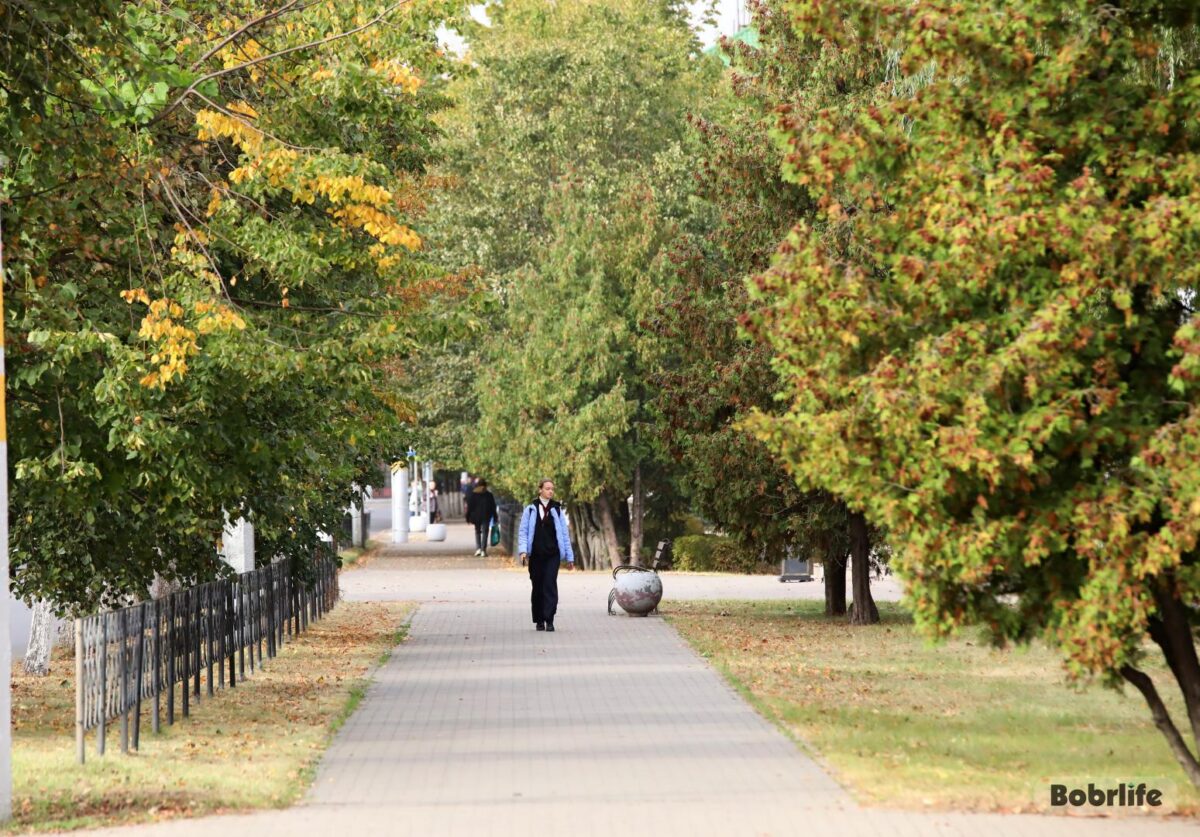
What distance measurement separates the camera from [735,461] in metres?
22.3

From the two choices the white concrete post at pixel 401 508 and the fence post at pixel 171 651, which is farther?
the white concrete post at pixel 401 508

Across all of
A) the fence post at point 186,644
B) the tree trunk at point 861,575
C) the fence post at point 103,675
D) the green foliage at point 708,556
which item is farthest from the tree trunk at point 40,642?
the green foliage at point 708,556

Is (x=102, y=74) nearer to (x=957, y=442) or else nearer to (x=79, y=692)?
(x=79, y=692)

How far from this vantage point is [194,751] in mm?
12008

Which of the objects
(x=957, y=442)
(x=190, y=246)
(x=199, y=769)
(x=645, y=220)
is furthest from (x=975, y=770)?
(x=645, y=220)

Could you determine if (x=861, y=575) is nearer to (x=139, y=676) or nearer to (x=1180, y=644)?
(x=139, y=676)

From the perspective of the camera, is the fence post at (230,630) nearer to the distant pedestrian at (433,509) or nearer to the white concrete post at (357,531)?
the white concrete post at (357,531)

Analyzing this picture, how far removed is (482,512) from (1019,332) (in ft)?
130

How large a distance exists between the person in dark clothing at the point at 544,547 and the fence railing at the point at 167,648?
147 inches

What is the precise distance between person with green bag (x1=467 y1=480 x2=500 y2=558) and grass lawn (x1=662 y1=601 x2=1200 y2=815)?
1030 inches

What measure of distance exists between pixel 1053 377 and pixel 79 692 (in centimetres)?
598

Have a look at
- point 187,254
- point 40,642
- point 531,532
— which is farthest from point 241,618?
point 531,532

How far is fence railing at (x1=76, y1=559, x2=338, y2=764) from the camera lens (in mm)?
11445

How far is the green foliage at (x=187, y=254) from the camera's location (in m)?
12.1
